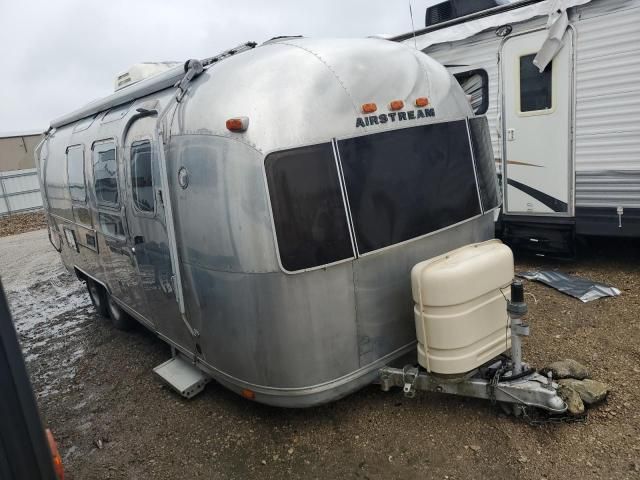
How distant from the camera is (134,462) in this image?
11.7 feet

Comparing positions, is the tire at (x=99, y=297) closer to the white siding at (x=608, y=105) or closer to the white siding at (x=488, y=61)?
the white siding at (x=488, y=61)

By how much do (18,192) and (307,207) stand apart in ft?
77.4

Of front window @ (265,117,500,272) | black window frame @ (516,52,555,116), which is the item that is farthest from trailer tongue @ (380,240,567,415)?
black window frame @ (516,52,555,116)

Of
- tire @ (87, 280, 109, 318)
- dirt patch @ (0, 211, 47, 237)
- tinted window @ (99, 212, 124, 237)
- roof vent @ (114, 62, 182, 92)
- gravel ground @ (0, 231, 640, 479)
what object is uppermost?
roof vent @ (114, 62, 182, 92)

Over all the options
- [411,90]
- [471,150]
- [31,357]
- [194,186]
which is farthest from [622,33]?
[31,357]

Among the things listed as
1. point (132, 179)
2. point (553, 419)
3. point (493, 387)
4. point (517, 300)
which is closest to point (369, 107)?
point (517, 300)

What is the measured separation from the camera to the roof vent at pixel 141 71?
539 centimetres

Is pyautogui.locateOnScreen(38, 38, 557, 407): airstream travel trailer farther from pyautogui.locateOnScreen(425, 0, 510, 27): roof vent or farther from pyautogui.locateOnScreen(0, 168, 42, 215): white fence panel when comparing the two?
pyautogui.locateOnScreen(0, 168, 42, 215): white fence panel

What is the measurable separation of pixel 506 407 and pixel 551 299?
7.58 feet

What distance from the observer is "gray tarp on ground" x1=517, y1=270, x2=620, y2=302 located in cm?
525

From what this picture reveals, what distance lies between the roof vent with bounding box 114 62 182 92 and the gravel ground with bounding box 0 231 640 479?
2954 mm

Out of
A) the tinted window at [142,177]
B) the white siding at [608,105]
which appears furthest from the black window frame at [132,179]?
the white siding at [608,105]

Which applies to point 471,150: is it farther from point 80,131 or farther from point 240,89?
point 80,131

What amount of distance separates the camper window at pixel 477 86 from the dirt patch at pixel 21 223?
1690 cm
